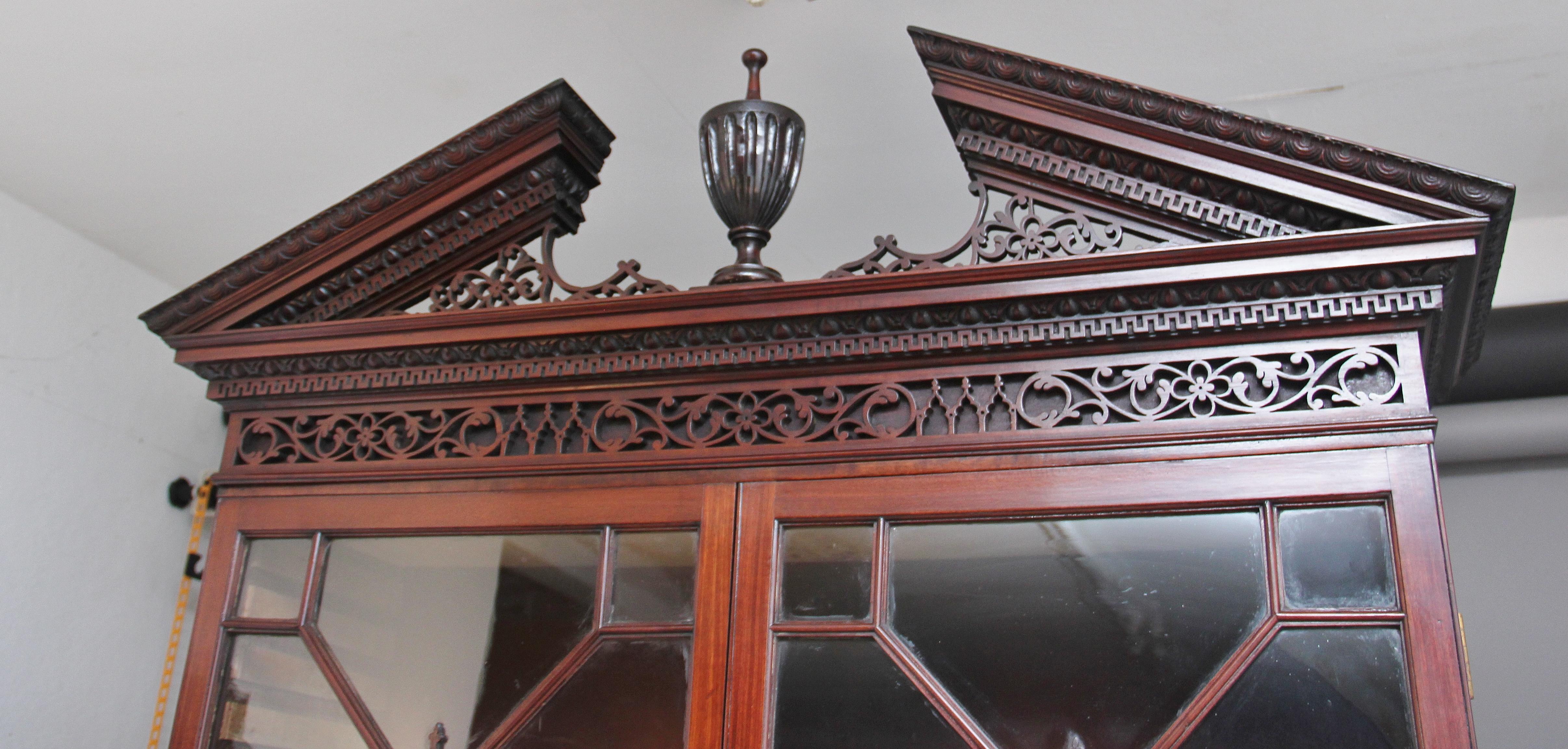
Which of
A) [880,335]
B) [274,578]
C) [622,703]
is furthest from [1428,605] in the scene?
[274,578]

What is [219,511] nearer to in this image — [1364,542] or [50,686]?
[50,686]

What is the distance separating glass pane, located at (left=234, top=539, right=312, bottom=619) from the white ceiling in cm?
81

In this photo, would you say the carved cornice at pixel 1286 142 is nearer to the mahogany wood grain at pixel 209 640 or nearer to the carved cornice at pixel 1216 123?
the carved cornice at pixel 1216 123

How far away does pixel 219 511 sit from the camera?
1.47 metres

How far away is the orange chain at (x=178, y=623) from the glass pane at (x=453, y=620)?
1.18 meters

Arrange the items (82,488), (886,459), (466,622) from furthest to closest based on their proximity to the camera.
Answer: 1. (82,488)
2. (466,622)
3. (886,459)

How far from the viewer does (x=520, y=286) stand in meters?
1.44

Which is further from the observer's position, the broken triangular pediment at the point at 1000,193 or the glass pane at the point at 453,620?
the glass pane at the point at 453,620

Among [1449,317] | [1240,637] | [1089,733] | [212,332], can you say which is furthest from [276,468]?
[1449,317]

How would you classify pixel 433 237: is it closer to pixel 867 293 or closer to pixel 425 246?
pixel 425 246

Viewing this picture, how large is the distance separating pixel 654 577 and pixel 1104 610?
0.49 meters

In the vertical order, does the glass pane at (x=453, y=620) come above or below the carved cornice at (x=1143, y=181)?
below

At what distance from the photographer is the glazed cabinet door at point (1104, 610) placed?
40.8 inches

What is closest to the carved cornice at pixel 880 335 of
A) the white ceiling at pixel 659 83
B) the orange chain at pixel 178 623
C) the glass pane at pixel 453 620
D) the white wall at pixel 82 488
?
the glass pane at pixel 453 620
